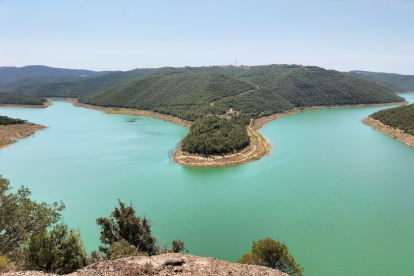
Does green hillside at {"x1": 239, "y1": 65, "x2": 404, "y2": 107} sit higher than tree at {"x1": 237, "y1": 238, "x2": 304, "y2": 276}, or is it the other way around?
green hillside at {"x1": 239, "y1": 65, "x2": 404, "y2": 107}

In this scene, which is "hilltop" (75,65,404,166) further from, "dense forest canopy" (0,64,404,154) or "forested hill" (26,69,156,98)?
"forested hill" (26,69,156,98)

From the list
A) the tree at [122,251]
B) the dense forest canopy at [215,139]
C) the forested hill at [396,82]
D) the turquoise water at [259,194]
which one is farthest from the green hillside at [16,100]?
the forested hill at [396,82]

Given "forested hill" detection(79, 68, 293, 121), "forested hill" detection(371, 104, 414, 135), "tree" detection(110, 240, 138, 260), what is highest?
"forested hill" detection(79, 68, 293, 121)

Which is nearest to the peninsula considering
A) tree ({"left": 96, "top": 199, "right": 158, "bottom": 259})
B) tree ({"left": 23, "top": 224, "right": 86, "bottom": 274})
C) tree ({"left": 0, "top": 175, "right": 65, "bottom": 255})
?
tree ({"left": 96, "top": 199, "right": 158, "bottom": 259})

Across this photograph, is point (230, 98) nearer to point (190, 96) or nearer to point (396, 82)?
point (190, 96)

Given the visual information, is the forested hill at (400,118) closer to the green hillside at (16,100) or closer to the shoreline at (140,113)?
the shoreline at (140,113)

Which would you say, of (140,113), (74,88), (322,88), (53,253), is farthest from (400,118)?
(74,88)
